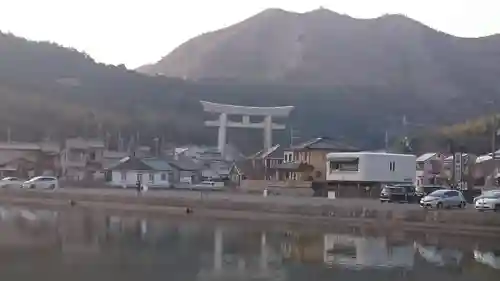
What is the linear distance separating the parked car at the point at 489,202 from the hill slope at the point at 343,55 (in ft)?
345

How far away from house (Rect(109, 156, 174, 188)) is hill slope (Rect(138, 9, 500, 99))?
77790 mm

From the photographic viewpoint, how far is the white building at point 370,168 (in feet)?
148

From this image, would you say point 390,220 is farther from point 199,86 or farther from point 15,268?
point 199,86

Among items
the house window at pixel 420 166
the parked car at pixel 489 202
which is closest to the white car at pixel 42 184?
the parked car at pixel 489 202

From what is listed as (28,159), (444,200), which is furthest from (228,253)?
(28,159)

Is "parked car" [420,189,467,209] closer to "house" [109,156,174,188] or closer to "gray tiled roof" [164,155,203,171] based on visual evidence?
"house" [109,156,174,188]

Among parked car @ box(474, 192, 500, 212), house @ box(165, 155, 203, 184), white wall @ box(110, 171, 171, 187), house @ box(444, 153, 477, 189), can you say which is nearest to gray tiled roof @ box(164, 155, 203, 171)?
house @ box(165, 155, 203, 184)

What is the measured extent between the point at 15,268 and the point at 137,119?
79.6m

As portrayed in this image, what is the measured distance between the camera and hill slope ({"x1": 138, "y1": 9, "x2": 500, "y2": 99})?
150250mm

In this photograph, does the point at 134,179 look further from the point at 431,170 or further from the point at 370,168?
the point at 431,170

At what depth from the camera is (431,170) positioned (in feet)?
210

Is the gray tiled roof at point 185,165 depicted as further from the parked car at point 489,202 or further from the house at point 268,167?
the parked car at point 489,202

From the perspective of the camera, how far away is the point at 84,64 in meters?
123

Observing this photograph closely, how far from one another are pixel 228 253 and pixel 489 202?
49.6ft
